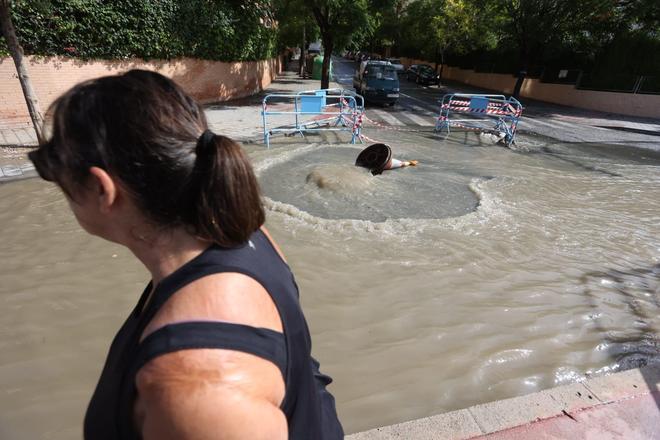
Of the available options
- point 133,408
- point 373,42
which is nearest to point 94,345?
point 133,408

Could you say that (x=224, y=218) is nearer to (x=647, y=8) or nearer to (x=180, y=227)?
(x=180, y=227)

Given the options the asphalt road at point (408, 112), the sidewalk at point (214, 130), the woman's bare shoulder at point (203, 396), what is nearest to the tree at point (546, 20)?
the asphalt road at point (408, 112)

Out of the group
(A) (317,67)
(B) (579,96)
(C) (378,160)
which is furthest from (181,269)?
(A) (317,67)

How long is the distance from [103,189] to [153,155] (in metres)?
0.16

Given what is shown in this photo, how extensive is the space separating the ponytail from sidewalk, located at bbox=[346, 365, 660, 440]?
1.89m

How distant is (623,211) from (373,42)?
164 ft

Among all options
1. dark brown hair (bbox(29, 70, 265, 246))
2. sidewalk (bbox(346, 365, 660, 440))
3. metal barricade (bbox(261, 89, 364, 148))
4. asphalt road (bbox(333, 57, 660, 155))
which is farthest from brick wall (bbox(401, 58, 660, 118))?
dark brown hair (bbox(29, 70, 265, 246))

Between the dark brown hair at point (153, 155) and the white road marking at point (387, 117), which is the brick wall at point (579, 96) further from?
the dark brown hair at point (153, 155)

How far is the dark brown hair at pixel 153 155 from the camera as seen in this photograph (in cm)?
86

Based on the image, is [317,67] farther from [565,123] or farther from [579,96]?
[565,123]

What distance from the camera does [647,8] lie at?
661 inches

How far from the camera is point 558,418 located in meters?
2.42

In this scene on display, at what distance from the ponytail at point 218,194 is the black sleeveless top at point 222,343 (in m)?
0.04

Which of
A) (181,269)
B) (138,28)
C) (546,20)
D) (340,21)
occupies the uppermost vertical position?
(546,20)
